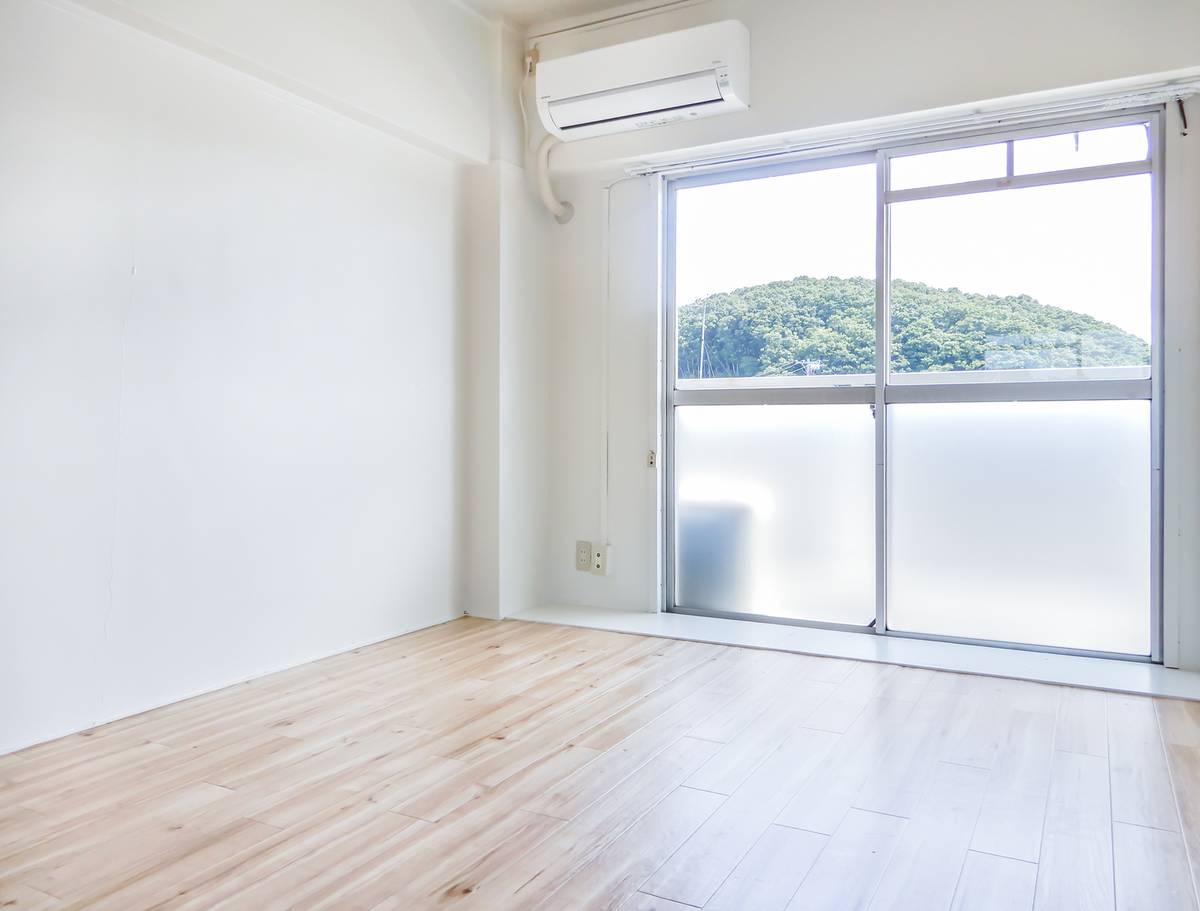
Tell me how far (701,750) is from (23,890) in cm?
172

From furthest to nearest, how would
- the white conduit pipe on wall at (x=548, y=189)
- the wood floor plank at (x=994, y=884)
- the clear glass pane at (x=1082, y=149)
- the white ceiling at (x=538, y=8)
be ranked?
the white conduit pipe on wall at (x=548, y=189) → the white ceiling at (x=538, y=8) → the clear glass pane at (x=1082, y=149) → the wood floor plank at (x=994, y=884)

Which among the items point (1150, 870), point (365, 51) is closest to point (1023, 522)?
point (1150, 870)

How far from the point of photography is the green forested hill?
12.4 feet

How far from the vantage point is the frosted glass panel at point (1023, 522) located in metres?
3.67

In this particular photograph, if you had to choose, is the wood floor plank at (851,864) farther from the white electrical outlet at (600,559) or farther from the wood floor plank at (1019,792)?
the white electrical outlet at (600,559)

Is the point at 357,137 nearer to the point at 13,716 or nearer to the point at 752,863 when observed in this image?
the point at 13,716

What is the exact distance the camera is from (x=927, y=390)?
4.01 m

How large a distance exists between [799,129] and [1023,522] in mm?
1995

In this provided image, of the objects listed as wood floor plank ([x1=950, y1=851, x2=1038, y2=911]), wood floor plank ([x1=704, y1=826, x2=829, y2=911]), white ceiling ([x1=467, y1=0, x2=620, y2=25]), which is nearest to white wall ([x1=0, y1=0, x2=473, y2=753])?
white ceiling ([x1=467, y1=0, x2=620, y2=25])

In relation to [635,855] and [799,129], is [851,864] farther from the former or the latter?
[799,129]

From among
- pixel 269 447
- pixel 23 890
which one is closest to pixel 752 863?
pixel 23 890

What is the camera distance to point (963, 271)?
397 cm

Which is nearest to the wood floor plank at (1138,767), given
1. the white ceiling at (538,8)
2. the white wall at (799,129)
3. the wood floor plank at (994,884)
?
the wood floor plank at (994,884)

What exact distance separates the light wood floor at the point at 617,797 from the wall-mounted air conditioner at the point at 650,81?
8.30 feet
